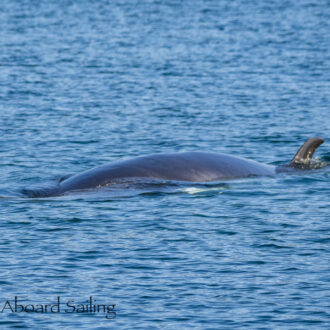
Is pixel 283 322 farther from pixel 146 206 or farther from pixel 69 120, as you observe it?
pixel 69 120

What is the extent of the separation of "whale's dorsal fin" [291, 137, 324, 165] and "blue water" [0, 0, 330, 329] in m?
0.54

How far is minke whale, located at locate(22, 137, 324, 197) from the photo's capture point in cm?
2192

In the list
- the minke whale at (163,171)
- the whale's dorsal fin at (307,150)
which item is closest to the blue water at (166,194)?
the minke whale at (163,171)

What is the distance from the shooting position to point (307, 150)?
24.5 m

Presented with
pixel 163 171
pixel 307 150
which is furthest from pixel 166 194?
pixel 307 150

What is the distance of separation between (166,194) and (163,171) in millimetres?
658

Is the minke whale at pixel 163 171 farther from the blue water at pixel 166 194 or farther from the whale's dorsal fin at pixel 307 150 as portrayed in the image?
the whale's dorsal fin at pixel 307 150

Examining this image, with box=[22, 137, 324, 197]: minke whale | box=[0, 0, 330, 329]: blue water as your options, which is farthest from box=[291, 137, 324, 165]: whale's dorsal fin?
box=[22, 137, 324, 197]: minke whale

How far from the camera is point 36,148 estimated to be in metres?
29.4

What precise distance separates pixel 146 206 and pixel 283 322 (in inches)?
277

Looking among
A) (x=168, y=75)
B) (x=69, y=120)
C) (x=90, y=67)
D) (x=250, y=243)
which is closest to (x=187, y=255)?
(x=250, y=243)

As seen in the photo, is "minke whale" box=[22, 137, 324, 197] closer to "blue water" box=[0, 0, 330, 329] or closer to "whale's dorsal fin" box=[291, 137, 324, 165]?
"blue water" box=[0, 0, 330, 329]

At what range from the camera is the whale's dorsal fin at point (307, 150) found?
79.4 ft

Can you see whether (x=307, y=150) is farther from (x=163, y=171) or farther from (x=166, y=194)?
(x=166, y=194)
